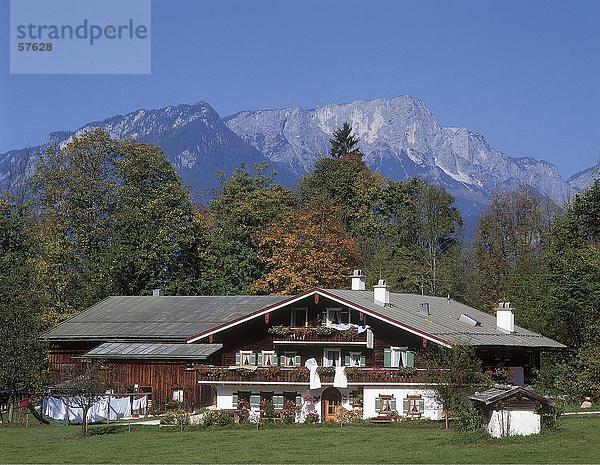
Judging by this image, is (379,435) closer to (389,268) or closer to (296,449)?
(296,449)

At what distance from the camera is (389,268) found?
80.2 metres

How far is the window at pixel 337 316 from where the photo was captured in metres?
53.5

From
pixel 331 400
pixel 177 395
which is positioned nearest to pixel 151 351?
pixel 177 395

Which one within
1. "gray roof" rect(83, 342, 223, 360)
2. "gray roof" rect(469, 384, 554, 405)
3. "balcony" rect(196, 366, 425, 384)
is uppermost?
"gray roof" rect(83, 342, 223, 360)

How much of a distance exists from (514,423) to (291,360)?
18.3 m

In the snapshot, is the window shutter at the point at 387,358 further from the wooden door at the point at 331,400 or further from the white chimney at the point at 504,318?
the white chimney at the point at 504,318

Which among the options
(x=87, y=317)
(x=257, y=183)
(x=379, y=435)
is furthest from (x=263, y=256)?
(x=379, y=435)

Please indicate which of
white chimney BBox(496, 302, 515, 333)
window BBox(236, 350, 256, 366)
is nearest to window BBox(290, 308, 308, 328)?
window BBox(236, 350, 256, 366)

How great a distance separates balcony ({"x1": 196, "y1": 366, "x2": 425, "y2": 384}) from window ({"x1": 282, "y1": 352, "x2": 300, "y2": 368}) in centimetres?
217

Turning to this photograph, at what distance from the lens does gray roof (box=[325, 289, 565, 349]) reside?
166 feet

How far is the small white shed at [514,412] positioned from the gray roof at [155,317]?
894 inches

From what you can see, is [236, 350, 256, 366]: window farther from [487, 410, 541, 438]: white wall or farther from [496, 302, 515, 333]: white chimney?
[487, 410, 541, 438]: white wall

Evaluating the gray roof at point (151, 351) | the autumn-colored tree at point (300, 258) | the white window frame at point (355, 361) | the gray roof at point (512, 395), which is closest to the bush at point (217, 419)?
the gray roof at point (151, 351)

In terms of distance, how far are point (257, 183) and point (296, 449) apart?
46887 millimetres
